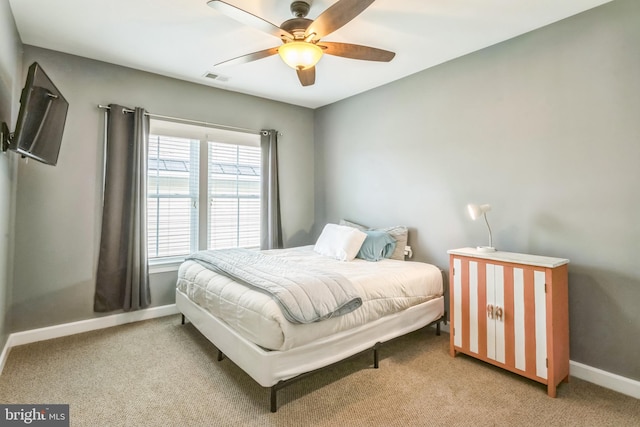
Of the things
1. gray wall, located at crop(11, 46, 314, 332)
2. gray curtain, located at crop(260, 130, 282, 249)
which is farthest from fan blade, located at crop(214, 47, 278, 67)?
gray curtain, located at crop(260, 130, 282, 249)

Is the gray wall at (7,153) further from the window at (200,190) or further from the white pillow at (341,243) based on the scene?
the white pillow at (341,243)

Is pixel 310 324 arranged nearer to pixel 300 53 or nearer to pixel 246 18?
pixel 300 53

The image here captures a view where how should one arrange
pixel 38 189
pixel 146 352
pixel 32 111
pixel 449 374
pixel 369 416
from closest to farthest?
pixel 369 416 → pixel 32 111 → pixel 449 374 → pixel 146 352 → pixel 38 189

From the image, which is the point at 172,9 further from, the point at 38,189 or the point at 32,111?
the point at 38,189

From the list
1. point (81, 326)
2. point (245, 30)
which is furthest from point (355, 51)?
point (81, 326)

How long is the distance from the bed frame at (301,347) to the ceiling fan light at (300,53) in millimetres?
1887

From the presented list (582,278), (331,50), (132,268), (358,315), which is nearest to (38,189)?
(132,268)

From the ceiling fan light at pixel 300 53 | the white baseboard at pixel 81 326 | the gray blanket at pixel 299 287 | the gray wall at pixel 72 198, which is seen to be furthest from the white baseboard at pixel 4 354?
the ceiling fan light at pixel 300 53

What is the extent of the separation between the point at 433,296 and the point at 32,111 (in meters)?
3.33

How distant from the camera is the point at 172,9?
2.28 metres

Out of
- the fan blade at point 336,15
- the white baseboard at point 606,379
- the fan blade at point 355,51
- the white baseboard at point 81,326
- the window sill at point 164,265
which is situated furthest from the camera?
the window sill at point 164,265

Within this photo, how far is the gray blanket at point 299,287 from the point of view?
6.36 ft

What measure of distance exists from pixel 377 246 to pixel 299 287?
1.47 metres

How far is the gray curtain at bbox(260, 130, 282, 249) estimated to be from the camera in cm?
420
